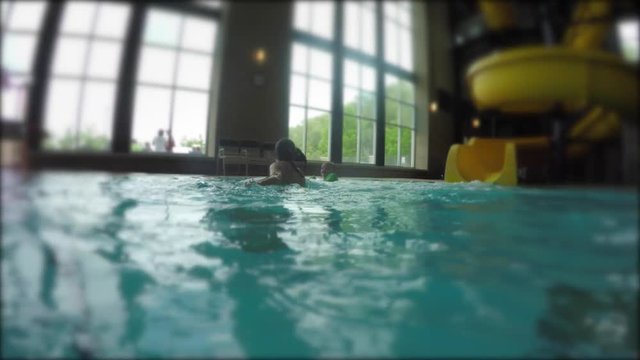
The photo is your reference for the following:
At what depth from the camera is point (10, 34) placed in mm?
559

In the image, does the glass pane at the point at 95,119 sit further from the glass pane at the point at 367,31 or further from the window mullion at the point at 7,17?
the glass pane at the point at 367,31

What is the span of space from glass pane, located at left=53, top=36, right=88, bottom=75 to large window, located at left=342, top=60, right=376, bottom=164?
565mm

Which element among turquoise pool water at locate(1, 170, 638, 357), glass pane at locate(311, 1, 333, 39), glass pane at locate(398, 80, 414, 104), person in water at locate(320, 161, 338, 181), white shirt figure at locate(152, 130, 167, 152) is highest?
glass pane at locate(311, 1, 333, 39)

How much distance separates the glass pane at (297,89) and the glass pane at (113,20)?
1.25 ft

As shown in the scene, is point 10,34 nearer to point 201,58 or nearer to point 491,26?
point 201,58

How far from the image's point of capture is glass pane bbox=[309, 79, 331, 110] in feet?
2.99

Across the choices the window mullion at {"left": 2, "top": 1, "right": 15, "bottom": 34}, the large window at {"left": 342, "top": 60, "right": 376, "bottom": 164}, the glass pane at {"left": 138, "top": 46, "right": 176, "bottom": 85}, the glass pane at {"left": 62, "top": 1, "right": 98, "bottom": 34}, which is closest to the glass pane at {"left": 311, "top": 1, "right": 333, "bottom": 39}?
the large window at {"left": 342, "top": 60, "right": 376, "bottom": 164}

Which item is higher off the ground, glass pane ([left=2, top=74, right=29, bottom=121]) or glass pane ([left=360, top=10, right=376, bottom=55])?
glass pane ([left=360, top=10, right=376, bottom=55])

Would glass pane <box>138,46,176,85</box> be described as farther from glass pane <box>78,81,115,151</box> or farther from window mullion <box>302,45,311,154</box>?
window mullion <box>302,45,311,154</box>

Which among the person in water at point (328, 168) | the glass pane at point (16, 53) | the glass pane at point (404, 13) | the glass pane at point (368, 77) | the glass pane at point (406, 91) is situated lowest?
the person in water at point (328, 168)

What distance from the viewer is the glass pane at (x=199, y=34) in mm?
692

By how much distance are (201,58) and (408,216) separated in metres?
1.60

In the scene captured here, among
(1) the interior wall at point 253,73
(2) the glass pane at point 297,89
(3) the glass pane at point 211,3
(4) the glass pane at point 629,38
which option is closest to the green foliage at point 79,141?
(1) the interior wall at point 253,73

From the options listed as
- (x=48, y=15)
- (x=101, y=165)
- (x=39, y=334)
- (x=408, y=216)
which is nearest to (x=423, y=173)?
(x=101, y=165)
